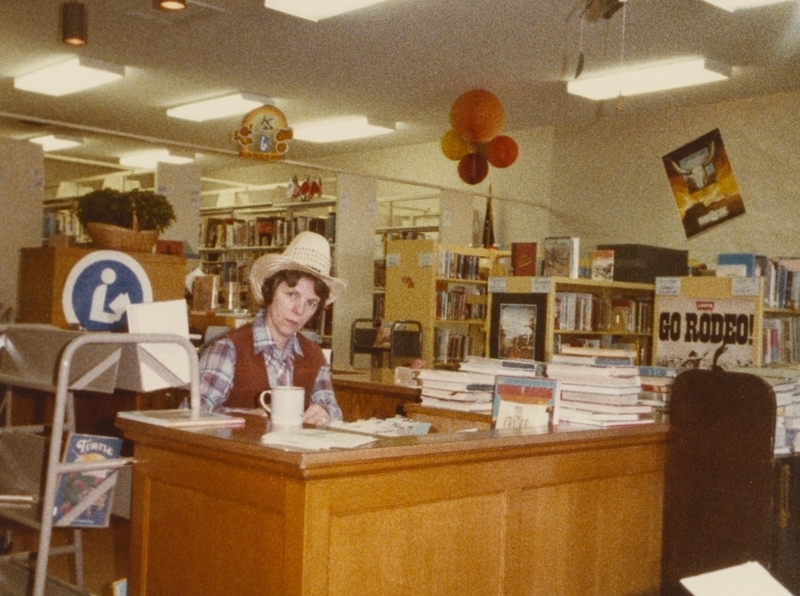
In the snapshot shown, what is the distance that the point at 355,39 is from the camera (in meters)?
6.60

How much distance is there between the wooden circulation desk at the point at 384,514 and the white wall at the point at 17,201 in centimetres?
511

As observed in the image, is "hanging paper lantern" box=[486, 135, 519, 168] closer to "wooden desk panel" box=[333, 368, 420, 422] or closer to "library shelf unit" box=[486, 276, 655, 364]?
"library shelf unit" box=[486, 276, 655, 364]

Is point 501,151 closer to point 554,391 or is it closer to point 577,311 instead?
point 577,311

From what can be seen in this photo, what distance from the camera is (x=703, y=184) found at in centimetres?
824

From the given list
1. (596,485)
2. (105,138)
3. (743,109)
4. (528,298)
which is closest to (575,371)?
(596,485)

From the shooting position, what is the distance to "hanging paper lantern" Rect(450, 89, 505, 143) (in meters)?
6.07

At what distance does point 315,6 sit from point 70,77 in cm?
353

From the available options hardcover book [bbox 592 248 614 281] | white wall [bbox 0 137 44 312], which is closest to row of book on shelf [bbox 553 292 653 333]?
hardcover book [bbox 592 248 614 281]

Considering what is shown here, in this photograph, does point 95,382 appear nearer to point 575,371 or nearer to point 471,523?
point 471,523

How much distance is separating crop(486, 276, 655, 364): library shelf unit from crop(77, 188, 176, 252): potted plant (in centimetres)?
198

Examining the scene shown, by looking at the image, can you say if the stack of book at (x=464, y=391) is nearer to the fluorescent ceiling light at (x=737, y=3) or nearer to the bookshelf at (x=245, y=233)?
the fluorescent ceiling light at (x=737, y=3)

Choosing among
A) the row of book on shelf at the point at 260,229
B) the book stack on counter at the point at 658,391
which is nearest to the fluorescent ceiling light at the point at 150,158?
the row of book on shelf at the point at 260,229

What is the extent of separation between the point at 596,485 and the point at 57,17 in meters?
5.57

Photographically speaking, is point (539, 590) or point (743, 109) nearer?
point (539, 590)
